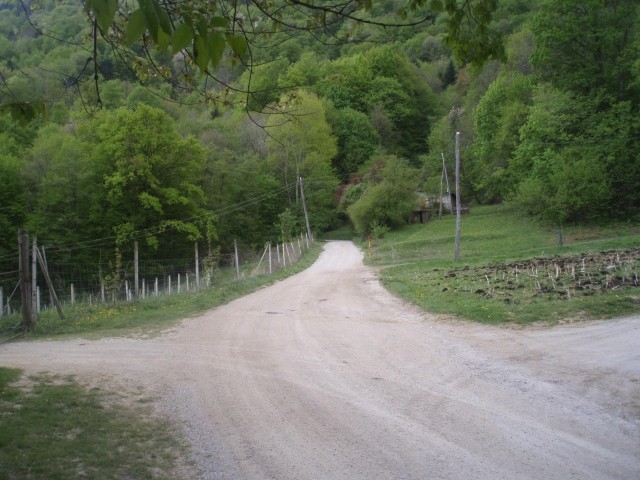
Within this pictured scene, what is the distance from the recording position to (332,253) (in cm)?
4025

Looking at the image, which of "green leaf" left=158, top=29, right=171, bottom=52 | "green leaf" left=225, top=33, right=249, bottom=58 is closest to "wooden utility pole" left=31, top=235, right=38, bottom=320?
"green leaf" left=158, top=29, right=171, bottom=52

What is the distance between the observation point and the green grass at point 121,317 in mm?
11781

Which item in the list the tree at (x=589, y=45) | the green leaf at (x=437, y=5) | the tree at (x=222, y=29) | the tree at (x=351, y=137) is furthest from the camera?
the tree at (x=351, y=137)

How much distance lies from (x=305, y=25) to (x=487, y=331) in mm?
7136

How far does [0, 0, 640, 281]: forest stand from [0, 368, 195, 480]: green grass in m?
2.83

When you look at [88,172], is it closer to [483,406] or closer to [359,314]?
[359,314]

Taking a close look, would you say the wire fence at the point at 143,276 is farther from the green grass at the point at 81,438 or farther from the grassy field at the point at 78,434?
the green grass at the point at 81,438

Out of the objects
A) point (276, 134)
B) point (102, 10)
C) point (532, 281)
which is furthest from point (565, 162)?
point (102, 10)

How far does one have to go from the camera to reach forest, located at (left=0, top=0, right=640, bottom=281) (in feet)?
19.5

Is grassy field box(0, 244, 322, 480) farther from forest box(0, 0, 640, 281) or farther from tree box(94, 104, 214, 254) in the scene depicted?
tree box(94, 104, 214, 254)

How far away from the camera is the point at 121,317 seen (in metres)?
13.2

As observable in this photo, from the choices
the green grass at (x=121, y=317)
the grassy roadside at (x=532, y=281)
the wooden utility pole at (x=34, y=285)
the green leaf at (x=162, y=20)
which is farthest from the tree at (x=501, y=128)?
the green leaf at (x=162, y=20)

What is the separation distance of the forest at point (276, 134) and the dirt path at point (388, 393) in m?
3.46

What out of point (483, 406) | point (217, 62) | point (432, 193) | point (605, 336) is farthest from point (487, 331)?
point (432, 193)
